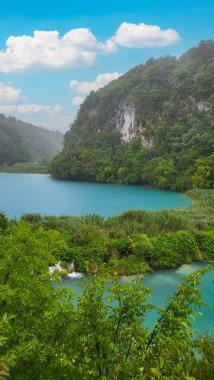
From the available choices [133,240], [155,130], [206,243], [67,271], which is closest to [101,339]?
[67,271]

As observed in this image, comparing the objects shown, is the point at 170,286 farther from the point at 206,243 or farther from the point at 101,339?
the point at 101,339

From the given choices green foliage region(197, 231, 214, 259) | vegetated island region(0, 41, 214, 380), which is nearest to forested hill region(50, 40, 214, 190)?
vegetated island region(0, 41, 214, 380)

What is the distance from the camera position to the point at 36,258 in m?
6.70

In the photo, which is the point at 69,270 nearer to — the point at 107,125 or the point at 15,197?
the point at 15,197

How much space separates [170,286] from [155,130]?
52.1 meters

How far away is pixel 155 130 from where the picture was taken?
2549 inches

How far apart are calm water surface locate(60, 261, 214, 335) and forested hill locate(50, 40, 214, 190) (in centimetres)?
2907

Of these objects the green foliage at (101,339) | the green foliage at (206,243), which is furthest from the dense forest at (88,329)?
the green foliage at (206,243)

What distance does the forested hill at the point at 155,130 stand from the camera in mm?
51750

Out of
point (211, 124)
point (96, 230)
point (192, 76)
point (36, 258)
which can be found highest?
point (192, 76)

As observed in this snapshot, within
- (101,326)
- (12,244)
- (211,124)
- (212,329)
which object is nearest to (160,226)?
(212,329)

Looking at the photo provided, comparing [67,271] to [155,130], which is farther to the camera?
[155,130]

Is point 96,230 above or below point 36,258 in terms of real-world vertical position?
below

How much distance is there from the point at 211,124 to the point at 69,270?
44.0 meters
